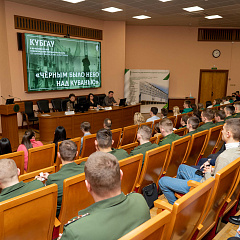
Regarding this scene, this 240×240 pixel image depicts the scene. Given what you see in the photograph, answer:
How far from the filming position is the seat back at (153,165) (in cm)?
278

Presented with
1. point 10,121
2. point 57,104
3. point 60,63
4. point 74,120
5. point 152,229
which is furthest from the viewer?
point 60,63

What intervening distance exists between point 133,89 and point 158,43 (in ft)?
9.44

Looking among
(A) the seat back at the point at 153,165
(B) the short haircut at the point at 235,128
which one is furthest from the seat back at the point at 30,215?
(B) the short haircut at the point at 235,128

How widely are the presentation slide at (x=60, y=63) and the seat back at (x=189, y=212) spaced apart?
771 centimetres

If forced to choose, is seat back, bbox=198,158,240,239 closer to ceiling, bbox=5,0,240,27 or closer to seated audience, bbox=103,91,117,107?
ceiling, bbox=5,0,240,27

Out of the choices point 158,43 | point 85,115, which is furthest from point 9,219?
point 158,43

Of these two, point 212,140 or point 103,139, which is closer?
point 103,139

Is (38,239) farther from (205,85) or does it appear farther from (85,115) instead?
(205,85)

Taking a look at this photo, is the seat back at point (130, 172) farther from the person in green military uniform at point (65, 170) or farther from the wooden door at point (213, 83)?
the wooden door at point (213, 83)

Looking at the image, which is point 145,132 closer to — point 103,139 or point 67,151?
point 103,139

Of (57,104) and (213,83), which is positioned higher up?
(213,83)

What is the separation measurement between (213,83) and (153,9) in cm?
616

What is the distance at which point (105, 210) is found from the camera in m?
1.22

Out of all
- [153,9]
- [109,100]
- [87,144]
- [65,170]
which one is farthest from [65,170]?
[153,9]
